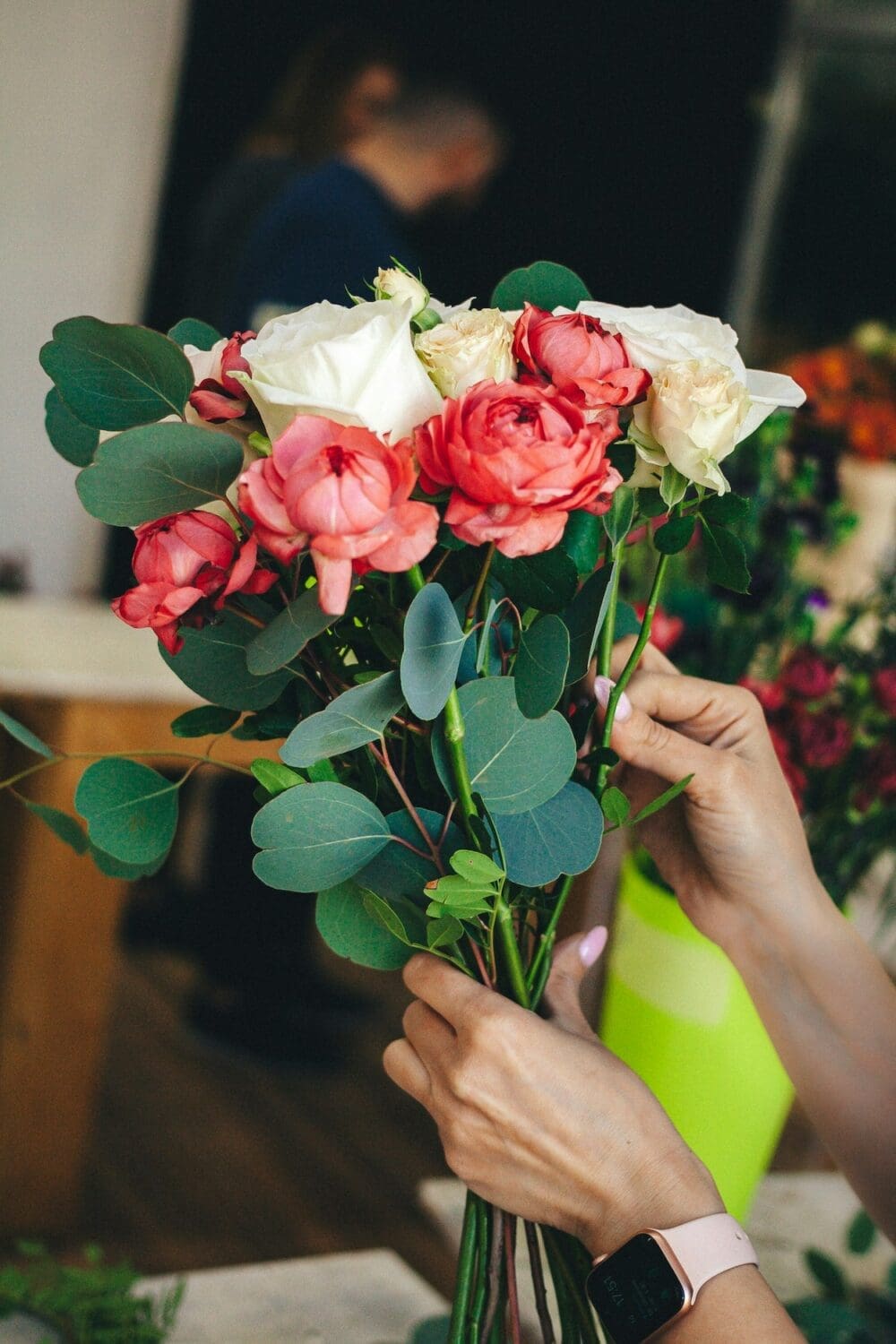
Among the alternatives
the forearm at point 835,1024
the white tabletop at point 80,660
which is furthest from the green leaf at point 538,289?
the white tabletop at point 80,660

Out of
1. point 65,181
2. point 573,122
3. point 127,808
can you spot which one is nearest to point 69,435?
point 127,808

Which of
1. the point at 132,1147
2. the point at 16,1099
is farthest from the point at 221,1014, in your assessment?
the point at 16,1099

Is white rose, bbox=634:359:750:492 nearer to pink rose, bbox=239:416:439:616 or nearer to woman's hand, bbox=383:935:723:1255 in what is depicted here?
pink rose, bbox=239:416:439:616

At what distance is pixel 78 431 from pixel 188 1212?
1.78 m

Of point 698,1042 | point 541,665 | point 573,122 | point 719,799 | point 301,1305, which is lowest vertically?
point 301,1305

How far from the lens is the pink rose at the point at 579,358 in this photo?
0.57 metres

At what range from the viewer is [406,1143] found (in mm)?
2453

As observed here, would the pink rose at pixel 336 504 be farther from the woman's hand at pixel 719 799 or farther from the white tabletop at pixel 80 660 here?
the white tabletop at pixel 80 660

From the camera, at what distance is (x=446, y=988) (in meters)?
0.70

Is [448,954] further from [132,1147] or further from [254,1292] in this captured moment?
[132,1147]

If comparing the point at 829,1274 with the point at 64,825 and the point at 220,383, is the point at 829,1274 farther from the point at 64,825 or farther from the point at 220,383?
the point at 220,383

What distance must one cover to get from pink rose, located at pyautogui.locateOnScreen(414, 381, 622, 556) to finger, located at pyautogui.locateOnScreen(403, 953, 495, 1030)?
268 mm

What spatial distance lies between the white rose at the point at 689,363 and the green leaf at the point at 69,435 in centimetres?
28

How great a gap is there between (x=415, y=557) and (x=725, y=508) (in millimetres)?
210
